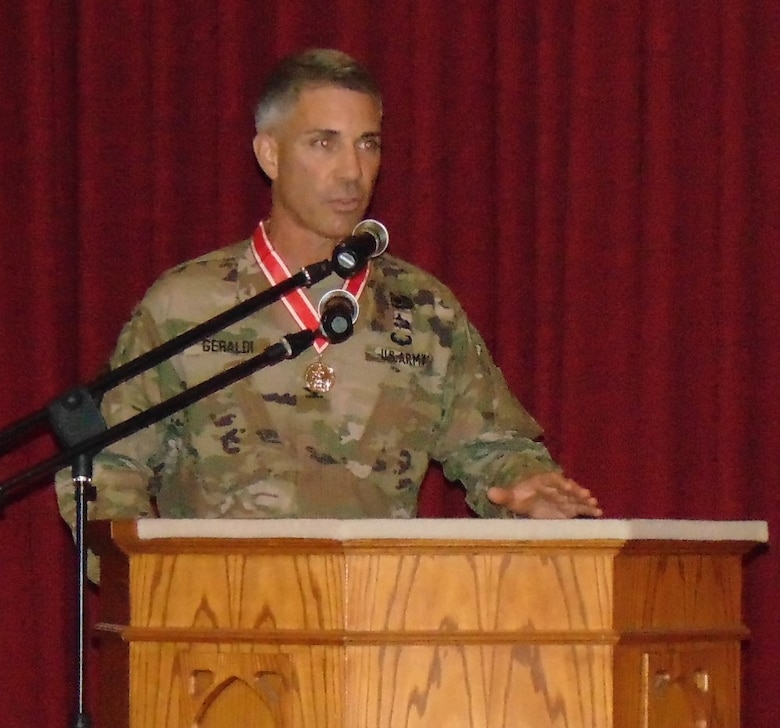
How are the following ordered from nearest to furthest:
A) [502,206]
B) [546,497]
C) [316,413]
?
[546,497]
[316,413]
[502,206]

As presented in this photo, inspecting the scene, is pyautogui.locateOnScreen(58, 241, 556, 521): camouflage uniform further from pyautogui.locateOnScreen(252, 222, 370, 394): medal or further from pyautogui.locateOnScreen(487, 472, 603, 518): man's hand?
pyautogui.locateOnScreen(487, 472, 603, 518): man's hand

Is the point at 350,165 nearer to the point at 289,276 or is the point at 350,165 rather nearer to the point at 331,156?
the point at 331,156

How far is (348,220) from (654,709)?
1.13 meters

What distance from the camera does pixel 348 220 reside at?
267 centimetres

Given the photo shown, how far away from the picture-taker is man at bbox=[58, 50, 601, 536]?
2.56 m

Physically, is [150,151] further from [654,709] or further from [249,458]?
[654,709]

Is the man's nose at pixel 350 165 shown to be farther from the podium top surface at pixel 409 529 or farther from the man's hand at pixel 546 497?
the podium top surface at pixel 409 529

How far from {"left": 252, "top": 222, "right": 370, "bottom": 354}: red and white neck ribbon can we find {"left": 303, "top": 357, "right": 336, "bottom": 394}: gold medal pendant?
31 millimetres

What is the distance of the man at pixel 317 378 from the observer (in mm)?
2564

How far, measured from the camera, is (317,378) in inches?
102

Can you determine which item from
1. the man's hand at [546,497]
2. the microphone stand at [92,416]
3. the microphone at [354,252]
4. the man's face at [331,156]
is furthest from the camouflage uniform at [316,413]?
the microphone at [354,252]

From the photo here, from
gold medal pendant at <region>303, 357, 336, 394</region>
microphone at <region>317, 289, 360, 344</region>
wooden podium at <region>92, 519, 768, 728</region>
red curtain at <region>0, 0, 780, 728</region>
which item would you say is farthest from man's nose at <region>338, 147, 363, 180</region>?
wooden podium at <region>92, 519, 768, 728</region>

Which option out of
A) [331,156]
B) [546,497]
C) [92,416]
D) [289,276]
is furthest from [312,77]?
[92,416]

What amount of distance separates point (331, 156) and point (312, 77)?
0.15 m
